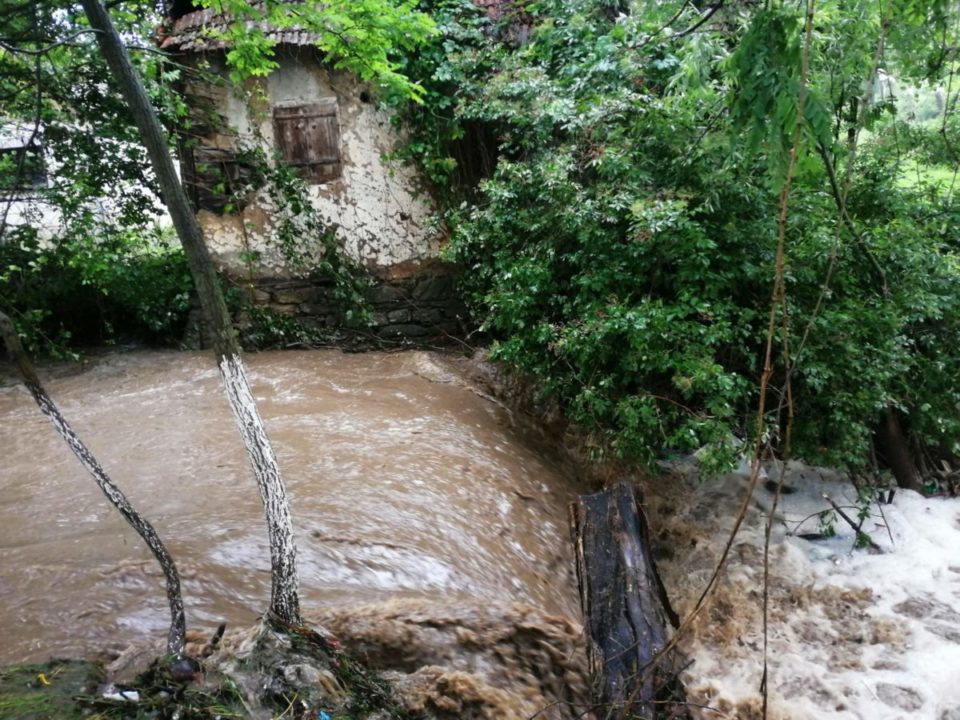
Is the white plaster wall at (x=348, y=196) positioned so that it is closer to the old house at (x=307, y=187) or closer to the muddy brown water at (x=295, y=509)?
the old house at (x=307, y=187)

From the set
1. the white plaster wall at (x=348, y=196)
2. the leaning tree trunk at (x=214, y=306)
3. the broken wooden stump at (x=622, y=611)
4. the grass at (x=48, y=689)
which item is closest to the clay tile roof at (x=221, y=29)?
the white plaster wall at (x=348, y=196)

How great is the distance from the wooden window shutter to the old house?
11 mm

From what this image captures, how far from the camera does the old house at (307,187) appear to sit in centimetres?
684

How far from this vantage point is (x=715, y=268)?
434 centimetres

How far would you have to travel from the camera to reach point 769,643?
362 cm

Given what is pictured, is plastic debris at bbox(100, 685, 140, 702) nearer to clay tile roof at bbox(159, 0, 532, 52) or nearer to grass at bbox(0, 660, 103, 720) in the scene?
grass at bbox(0, 660, 103, 720)

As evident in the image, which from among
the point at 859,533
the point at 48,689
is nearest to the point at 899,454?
the point at 859,533

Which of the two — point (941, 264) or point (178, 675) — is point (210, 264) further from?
point (941, 264)

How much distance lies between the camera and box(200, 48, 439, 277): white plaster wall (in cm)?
691

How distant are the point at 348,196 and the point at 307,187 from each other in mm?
459

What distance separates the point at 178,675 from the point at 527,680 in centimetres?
141

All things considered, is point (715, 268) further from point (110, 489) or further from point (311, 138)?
point (311, 138)

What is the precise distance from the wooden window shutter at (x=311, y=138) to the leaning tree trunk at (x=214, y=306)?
5161mm

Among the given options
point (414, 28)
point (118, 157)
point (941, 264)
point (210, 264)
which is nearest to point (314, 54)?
point (118, 157)
